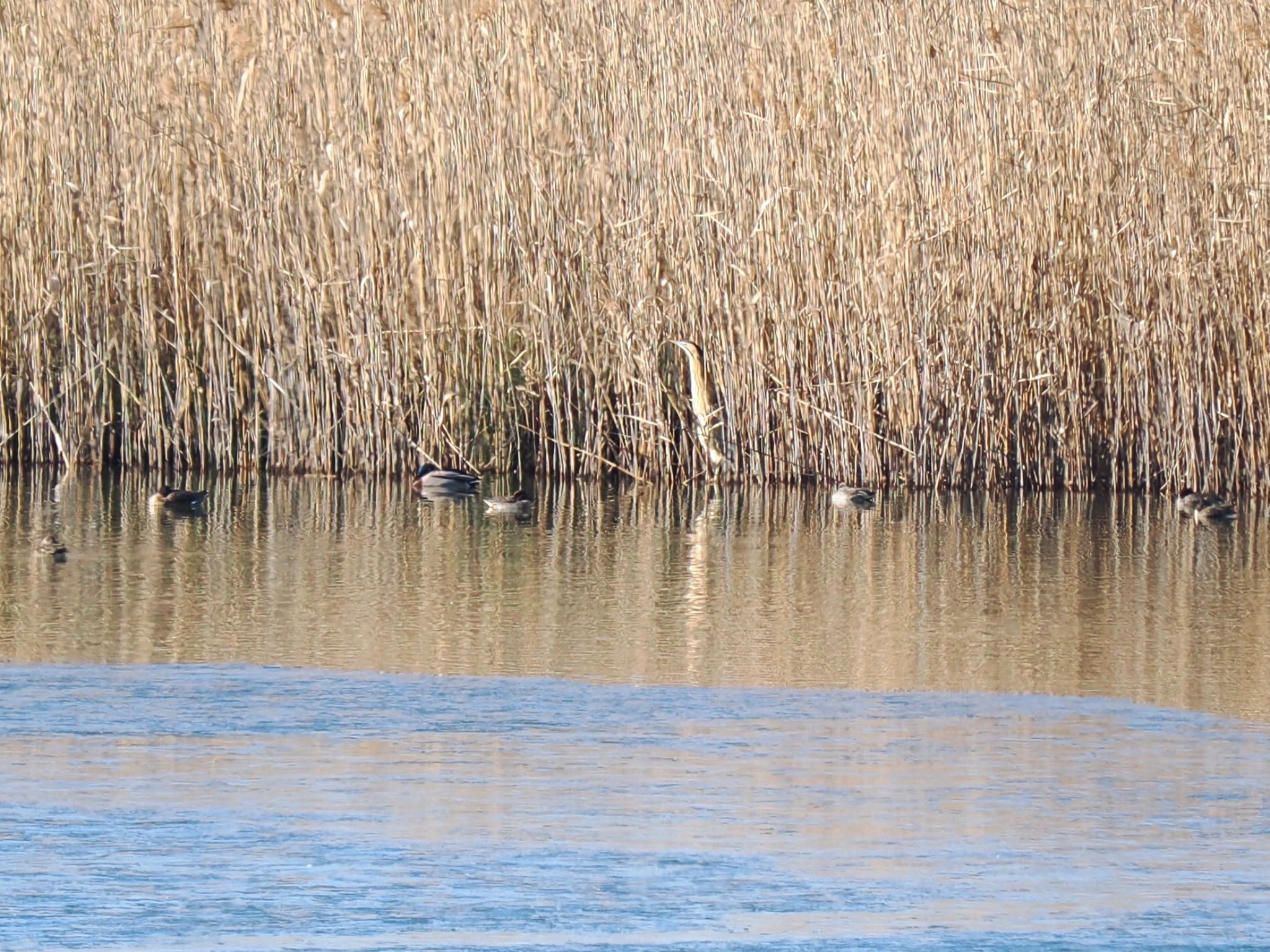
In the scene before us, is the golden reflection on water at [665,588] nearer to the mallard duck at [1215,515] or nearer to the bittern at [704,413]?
the mallard duck at [1215,515]

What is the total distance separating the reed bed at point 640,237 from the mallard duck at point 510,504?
0.83m

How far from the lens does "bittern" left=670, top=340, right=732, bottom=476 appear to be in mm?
9211

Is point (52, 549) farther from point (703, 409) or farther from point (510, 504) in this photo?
point (703, 409)

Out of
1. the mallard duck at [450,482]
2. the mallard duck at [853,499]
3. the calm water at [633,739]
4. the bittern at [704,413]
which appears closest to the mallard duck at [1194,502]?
the calm water at [633,739]

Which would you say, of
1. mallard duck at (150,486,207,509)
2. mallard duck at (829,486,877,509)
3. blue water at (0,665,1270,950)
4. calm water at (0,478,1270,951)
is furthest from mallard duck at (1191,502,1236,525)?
mallard duck at (150,486,207,509)

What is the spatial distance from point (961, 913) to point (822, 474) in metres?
5.86

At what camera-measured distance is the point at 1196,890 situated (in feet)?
11.7

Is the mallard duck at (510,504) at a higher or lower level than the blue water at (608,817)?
higher

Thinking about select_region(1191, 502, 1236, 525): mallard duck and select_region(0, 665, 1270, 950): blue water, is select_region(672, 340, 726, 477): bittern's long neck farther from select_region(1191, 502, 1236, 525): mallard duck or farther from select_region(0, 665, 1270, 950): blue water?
select_region(0, 665, 1270, 950): blue water

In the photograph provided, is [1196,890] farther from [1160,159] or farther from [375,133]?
[375,133]

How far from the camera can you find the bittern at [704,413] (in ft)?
30.2

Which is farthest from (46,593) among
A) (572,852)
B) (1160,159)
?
(1160,159)

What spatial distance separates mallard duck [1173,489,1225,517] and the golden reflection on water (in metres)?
0.10

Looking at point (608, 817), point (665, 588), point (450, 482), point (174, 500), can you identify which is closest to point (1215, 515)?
Result: point (665, 588)
